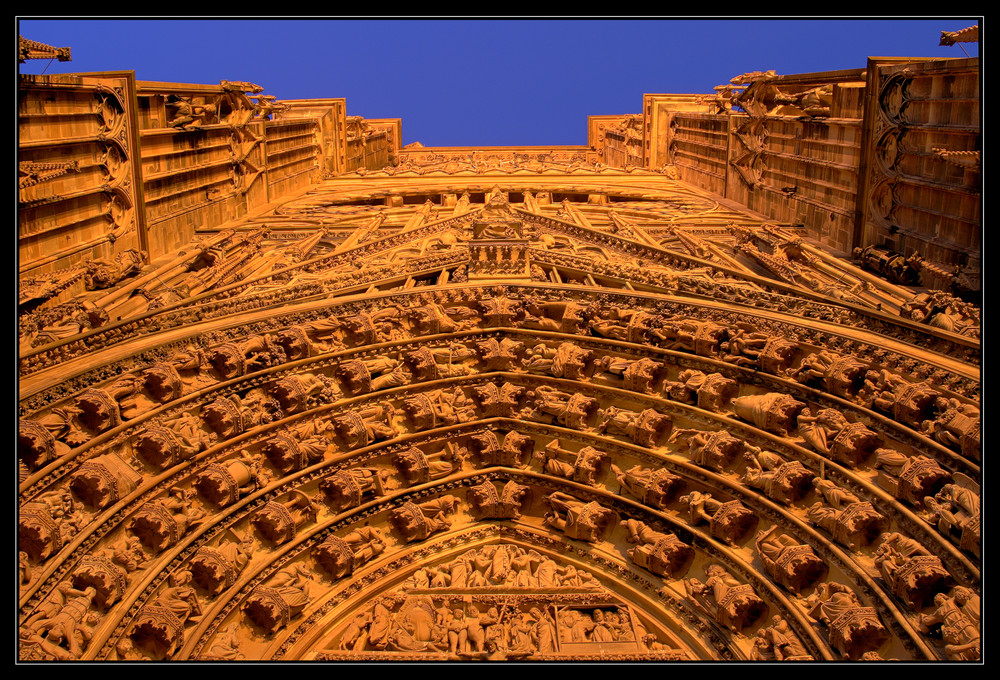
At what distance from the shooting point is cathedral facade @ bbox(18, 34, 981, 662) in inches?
355

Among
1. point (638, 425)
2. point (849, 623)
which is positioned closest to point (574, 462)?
point (638, 425)

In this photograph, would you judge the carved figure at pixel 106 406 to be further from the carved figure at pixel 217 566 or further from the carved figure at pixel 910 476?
the carved figure at pixel 910 476

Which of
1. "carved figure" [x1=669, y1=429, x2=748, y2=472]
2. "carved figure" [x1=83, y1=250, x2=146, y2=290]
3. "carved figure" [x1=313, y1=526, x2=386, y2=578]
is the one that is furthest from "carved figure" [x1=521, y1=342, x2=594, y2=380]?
"carved figure" [x1=83, y1=250, x2=146, y2=290]

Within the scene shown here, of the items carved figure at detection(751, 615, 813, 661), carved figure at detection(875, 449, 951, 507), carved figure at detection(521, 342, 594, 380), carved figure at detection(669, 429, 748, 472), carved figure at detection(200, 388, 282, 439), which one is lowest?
carved figure at detection(751, 615, 813, 661)

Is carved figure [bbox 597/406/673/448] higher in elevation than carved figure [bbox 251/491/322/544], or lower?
higher

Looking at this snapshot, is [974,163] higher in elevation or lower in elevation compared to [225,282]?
higher

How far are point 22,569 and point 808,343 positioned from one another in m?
10.8

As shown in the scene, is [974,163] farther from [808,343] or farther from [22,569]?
[22,569]

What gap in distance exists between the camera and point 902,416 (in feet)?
33.1

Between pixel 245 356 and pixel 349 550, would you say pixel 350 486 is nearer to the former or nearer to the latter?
pixel 349 550

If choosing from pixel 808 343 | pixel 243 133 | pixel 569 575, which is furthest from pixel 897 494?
pixel 243 133

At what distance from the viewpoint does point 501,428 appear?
1261cm

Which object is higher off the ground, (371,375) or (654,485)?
(371,375)

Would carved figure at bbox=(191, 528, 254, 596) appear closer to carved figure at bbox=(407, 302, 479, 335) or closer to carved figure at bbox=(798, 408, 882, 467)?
carved figure at bbox=(407, 302, 479, 335)
